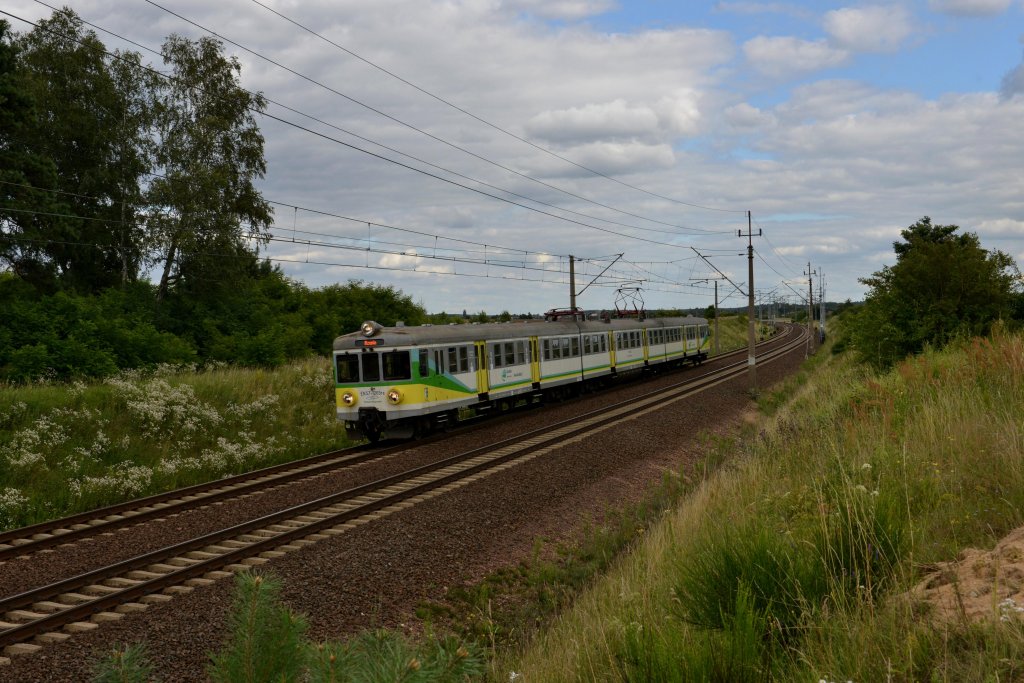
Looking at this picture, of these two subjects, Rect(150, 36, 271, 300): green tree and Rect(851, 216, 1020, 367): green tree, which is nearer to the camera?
Rect(851, 216, 1020, 367): green tree

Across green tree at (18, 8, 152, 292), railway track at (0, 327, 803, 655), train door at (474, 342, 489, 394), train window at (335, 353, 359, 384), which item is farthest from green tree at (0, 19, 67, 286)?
railway track at (0, 327, 803, 655)

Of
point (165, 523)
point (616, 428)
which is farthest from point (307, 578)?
point (616, 428)

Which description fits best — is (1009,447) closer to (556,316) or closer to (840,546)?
(840,546)

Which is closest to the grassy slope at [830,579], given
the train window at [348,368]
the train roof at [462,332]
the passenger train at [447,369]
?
the passenger train at [447,369]

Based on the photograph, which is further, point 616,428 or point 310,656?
point 616,428

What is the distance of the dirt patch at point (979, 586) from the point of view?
11.4ft

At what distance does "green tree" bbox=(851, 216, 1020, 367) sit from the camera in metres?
18.2

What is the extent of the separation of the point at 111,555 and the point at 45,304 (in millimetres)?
18954

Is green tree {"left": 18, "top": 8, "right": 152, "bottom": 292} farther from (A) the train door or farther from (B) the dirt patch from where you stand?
(B) the dirt patch

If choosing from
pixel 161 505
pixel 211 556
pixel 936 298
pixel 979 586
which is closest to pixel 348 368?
pixel 161 505

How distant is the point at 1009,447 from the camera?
20.5ft

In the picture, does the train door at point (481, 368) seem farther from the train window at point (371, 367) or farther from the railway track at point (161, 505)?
the railway track at point (161, 505)

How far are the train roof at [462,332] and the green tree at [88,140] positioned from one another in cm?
1576

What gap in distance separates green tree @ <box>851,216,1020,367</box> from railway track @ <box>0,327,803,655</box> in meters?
9.63
